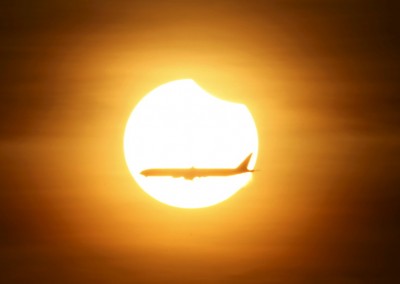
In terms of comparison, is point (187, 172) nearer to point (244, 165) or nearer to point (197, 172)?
point (197, 172)

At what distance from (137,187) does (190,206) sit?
0.45 ft

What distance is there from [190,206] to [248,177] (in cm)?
16

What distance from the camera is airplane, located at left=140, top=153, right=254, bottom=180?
14.2ft

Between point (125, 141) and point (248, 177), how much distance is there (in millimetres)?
313

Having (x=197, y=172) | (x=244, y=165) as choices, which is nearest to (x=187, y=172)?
(x=197, y=172)

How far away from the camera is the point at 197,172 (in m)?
4.41

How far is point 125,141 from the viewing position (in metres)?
4.33

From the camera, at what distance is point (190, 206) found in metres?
4.34

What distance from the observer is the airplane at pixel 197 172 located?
4.32m

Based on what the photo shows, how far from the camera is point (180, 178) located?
439 centimetres

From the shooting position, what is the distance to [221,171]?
438cm

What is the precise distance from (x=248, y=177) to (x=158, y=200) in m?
0.23

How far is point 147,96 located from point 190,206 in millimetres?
289

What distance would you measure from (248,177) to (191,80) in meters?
0.27
